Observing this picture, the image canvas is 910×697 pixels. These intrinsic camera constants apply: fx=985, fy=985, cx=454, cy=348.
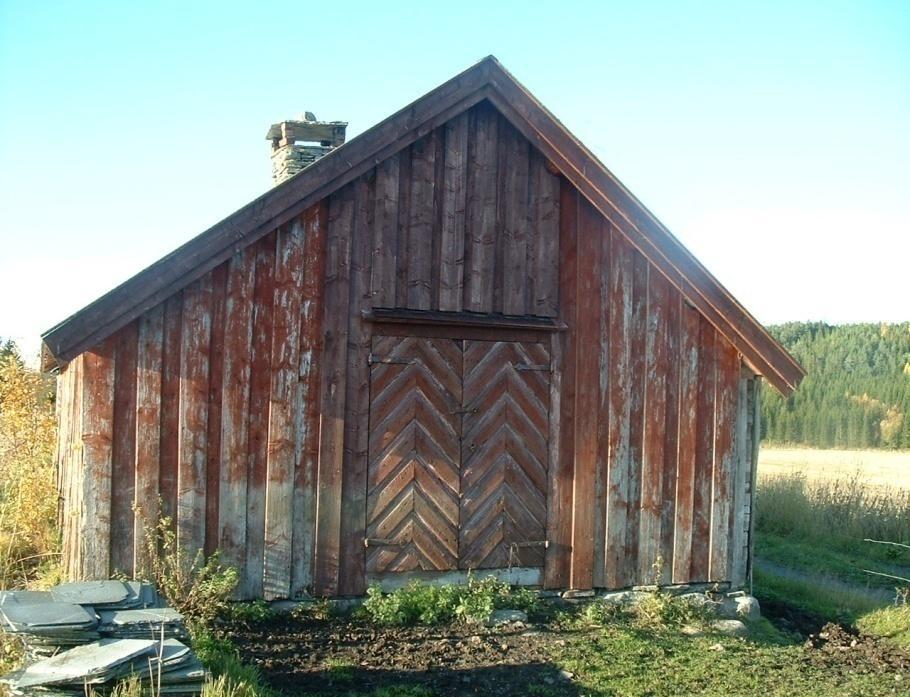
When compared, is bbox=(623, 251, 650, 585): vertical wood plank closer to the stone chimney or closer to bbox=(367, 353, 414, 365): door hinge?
bbox=(367, 353, 414, 365): door hinge

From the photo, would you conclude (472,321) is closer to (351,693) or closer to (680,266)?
(680,266)

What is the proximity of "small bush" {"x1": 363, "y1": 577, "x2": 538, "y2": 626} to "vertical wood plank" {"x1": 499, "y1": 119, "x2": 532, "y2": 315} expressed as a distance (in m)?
2.68

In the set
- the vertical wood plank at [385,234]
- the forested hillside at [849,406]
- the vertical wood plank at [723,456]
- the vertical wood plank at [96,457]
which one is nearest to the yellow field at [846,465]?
the forested hillside at [849,406]

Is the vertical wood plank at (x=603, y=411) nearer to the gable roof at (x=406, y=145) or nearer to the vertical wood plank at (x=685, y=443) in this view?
the gable roof at (x=406, y=145)

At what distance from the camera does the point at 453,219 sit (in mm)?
9461

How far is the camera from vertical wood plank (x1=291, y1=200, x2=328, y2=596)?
350 inches

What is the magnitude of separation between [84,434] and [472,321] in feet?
11.8

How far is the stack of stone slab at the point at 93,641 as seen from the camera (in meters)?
5.48

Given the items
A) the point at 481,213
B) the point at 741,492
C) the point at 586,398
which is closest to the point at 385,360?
the point at 481,213

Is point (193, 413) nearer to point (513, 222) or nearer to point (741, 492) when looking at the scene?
point (513, 222)

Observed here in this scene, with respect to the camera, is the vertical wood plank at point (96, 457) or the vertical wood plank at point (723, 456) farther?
the vertical wood plank at point (723, 456)

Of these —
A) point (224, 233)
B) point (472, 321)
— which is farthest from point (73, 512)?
point (472, 321)

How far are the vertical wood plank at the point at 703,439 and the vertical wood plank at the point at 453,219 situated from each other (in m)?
2.68

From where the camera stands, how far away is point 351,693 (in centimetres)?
700
